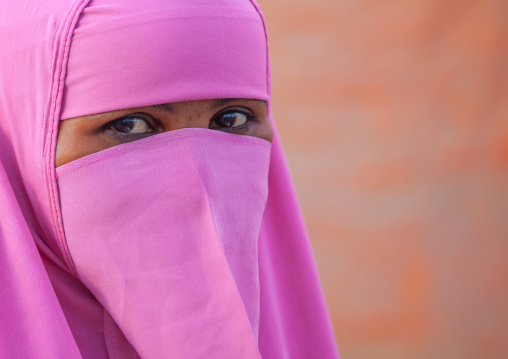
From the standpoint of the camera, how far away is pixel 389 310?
113 inches

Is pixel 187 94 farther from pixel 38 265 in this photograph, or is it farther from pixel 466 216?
pixel 466 216

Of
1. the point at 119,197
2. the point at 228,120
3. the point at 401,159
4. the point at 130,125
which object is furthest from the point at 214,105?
the point at 401,159

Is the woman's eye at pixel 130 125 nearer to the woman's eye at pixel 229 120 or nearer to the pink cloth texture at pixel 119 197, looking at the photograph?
the pink cloth texture at pixel 119 197

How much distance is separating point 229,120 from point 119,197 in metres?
0.33

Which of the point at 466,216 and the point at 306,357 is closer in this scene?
the point at 306,357

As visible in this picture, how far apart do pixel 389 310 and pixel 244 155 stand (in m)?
1.75

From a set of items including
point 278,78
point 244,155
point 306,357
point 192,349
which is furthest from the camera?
point 278,78

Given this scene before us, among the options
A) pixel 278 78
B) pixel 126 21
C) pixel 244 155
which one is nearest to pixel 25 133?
pixel 126 21

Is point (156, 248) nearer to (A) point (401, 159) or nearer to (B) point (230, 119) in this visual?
(B) point (230, 119)

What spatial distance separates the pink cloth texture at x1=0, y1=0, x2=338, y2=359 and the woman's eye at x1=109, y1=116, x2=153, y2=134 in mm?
40

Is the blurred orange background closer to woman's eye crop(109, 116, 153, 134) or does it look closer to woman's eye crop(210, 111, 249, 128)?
woman's eye crop(210, 111, 249, 128)

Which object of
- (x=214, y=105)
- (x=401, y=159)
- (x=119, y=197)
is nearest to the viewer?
(x=119, y=197)

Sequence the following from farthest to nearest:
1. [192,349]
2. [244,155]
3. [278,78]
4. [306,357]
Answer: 1. [278,78]
2. [306,357]
3. [244,155]
4. [192,349]

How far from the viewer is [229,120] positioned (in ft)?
4.61
